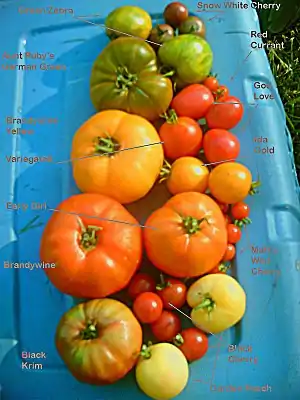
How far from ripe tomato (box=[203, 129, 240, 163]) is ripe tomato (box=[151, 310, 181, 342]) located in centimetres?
27

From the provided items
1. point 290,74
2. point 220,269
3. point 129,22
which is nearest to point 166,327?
point 220,269

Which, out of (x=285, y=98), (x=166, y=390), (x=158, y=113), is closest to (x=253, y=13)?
(x=285, y=98)

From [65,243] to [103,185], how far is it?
0.12m

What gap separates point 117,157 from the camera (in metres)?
0.92

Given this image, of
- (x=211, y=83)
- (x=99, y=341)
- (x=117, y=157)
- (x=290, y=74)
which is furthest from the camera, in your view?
(x=290, y=74)

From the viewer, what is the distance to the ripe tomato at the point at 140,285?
0.90 m

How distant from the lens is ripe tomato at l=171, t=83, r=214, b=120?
1.00 metres

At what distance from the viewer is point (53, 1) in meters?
1.18

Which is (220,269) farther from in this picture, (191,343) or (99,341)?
(99,341)

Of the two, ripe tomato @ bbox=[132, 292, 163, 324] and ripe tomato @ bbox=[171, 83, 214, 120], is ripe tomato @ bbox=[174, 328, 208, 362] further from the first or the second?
ripe tomato @ bbox=[171, 83, 214, 120]

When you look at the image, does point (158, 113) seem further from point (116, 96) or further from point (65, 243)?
point (65, 243)

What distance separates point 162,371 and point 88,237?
0.72ft

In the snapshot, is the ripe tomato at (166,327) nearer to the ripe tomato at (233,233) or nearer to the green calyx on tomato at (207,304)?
the green calyx on tomato at (207,304)


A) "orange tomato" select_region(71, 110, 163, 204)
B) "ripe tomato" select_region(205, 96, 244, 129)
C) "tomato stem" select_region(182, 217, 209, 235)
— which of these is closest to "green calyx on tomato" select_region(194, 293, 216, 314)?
"tomato stem" select_region(182, 217, 209, 235)
